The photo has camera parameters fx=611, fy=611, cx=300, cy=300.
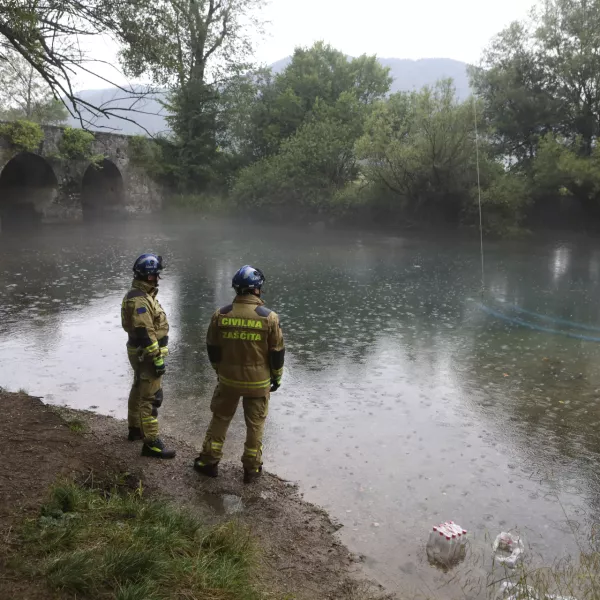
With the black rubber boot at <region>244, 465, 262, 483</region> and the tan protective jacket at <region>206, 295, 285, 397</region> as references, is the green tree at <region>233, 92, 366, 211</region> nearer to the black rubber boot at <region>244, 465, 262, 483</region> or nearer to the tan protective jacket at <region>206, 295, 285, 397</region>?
the tan protective jacket at <region>206, 295, 285, 397</region>

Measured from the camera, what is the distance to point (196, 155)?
39219 mm

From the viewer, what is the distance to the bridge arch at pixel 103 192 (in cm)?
3756

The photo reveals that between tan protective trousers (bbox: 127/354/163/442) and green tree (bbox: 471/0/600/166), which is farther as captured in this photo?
green tree (bbox: 471/0/600/166)

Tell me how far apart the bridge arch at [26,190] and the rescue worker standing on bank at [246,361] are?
3160cm

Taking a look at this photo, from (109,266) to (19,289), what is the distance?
163 inches

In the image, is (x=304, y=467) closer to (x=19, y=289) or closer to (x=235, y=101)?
(x=19, y=289)

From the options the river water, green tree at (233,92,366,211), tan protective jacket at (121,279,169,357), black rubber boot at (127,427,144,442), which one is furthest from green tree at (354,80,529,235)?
black rubber boot at (127,427,144,442)

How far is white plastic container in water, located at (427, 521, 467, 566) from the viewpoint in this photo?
14.1 feet

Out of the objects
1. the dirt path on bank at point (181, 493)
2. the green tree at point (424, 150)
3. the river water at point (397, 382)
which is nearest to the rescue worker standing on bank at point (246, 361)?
the dirt path on bank at point (181, 493)

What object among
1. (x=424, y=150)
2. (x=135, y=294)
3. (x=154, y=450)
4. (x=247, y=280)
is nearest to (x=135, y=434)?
(x=154, y=450)

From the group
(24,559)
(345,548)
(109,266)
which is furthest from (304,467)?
(109,266)

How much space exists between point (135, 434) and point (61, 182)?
31.0 meters

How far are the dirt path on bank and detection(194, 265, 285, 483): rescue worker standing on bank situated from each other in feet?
1.02

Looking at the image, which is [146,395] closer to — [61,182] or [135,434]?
[135,434]
